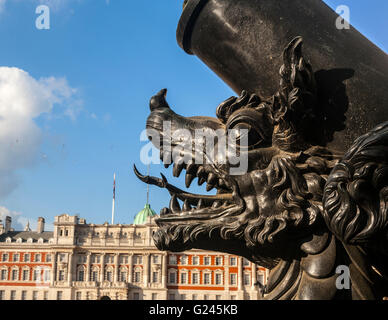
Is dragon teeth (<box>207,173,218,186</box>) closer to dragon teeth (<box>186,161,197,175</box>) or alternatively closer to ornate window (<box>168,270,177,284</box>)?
dragon teeth (<box>186,161,197,175</box>)

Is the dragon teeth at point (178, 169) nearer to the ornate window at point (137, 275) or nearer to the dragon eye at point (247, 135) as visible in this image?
the dragon eye at point (247, 135)

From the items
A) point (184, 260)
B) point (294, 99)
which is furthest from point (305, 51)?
point (184, 260)

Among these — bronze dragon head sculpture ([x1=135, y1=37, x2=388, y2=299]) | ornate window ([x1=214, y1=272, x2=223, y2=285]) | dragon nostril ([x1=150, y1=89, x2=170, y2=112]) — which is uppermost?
ornate window ([x1=214, y1=272, x2=223, y2=285])

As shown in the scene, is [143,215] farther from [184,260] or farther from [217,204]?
[217,204]

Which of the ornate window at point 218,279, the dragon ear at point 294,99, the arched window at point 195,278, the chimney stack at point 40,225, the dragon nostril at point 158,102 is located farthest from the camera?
the chimney stack at point 40,225

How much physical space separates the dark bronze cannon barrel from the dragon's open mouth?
19.6 inches

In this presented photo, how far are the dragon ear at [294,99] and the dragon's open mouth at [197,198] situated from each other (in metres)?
0.35

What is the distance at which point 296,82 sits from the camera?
2.11 metres

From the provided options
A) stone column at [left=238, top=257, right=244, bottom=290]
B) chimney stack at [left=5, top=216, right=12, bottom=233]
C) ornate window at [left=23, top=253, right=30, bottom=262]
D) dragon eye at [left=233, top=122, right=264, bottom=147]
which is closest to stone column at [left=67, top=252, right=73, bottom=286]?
ornate window at [left=23, top=253, right=30, bottom=262]

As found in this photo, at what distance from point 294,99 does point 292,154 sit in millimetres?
266

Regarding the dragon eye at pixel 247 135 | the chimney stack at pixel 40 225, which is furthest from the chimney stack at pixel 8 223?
the dragon eye at pixel 247 135

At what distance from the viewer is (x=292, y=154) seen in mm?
2230

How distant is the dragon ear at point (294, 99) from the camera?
2.10 m

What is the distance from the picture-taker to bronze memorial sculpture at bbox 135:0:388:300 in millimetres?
1947
